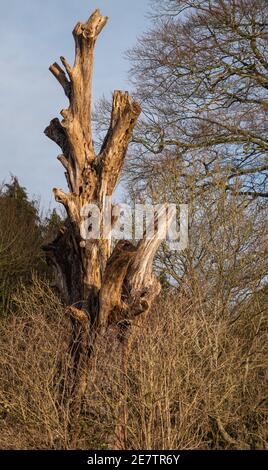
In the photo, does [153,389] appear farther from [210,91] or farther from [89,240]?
[210,91]

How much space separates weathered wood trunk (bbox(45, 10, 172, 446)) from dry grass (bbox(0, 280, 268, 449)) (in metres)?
0.34

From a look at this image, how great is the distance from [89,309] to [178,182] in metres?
6.25

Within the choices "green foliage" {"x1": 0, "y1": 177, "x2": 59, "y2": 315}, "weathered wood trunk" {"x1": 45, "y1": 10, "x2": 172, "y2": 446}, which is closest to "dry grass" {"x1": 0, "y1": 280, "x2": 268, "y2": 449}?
"weathered wood trunk" {"x1": 45, "y1": 10, "x2": 172, "y2": 446}

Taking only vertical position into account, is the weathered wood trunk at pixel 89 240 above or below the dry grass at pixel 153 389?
above

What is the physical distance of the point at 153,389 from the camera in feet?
27.1

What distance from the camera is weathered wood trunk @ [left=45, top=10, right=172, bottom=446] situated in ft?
33.9

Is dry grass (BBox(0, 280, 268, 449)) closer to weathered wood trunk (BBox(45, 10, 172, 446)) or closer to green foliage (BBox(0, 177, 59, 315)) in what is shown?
weathered wood trunk (BBox(45, 10, 172, 446))

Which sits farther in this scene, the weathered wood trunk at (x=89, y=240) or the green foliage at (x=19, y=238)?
the green foliage at (x=19, y=238)

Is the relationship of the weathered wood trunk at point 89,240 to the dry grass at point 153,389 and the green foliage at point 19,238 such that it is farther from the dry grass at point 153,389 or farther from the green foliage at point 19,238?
the green foliage at point 19,238

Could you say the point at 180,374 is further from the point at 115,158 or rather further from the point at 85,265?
the point at 115,158

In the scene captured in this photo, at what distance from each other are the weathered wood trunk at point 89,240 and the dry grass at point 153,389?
1.11ft

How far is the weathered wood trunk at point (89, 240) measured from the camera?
10344mm

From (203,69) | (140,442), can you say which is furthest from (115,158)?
(203,69)

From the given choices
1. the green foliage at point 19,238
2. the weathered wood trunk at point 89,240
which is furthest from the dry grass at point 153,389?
the green foliage at point 19,238
